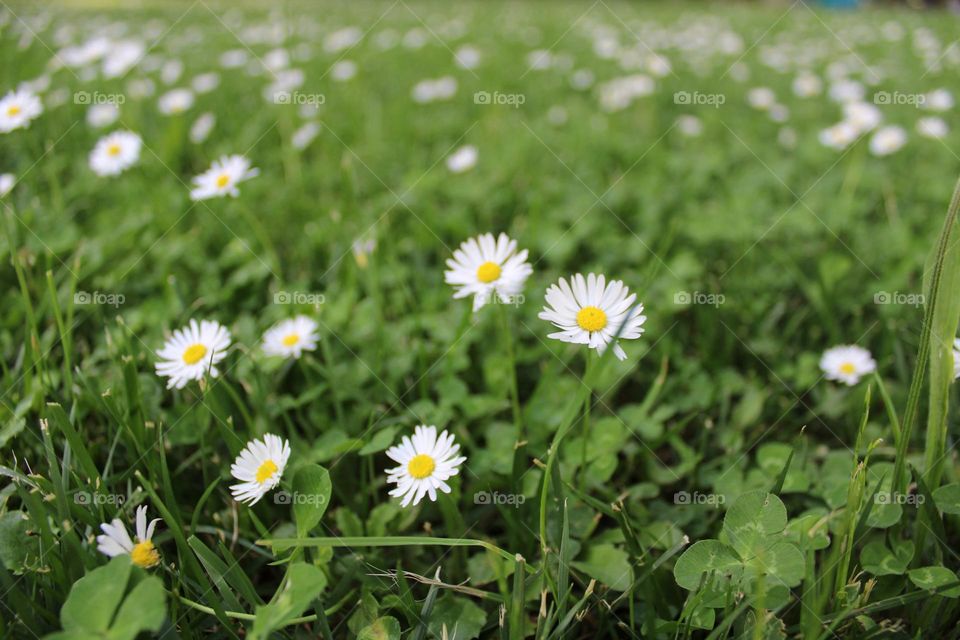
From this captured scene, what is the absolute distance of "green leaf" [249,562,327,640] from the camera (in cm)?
71

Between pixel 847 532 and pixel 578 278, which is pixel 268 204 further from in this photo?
pixel 847 532

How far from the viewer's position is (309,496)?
90cm

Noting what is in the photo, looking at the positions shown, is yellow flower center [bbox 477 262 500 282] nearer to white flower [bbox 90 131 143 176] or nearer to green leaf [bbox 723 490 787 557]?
green leaf [bbox 723 490 787 557]

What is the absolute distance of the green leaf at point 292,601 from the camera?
2.32 ft

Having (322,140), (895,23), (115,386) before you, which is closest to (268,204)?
(322,140)

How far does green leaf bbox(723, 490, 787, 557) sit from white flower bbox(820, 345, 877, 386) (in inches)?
21.4

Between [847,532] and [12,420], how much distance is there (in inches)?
48.2

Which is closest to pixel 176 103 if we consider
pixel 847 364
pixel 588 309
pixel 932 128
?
pixel 588 309

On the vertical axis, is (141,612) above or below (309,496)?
below

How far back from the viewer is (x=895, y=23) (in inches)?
219

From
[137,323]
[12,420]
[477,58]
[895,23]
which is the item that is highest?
[895,23]

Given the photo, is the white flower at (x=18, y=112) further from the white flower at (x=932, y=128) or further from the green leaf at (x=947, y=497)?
the white flower at (x=932, y=128)

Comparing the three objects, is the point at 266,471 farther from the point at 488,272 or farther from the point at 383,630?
the point at 488,272

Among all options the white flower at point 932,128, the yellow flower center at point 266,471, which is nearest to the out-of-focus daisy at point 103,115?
the yellow flower center at point 266,471
